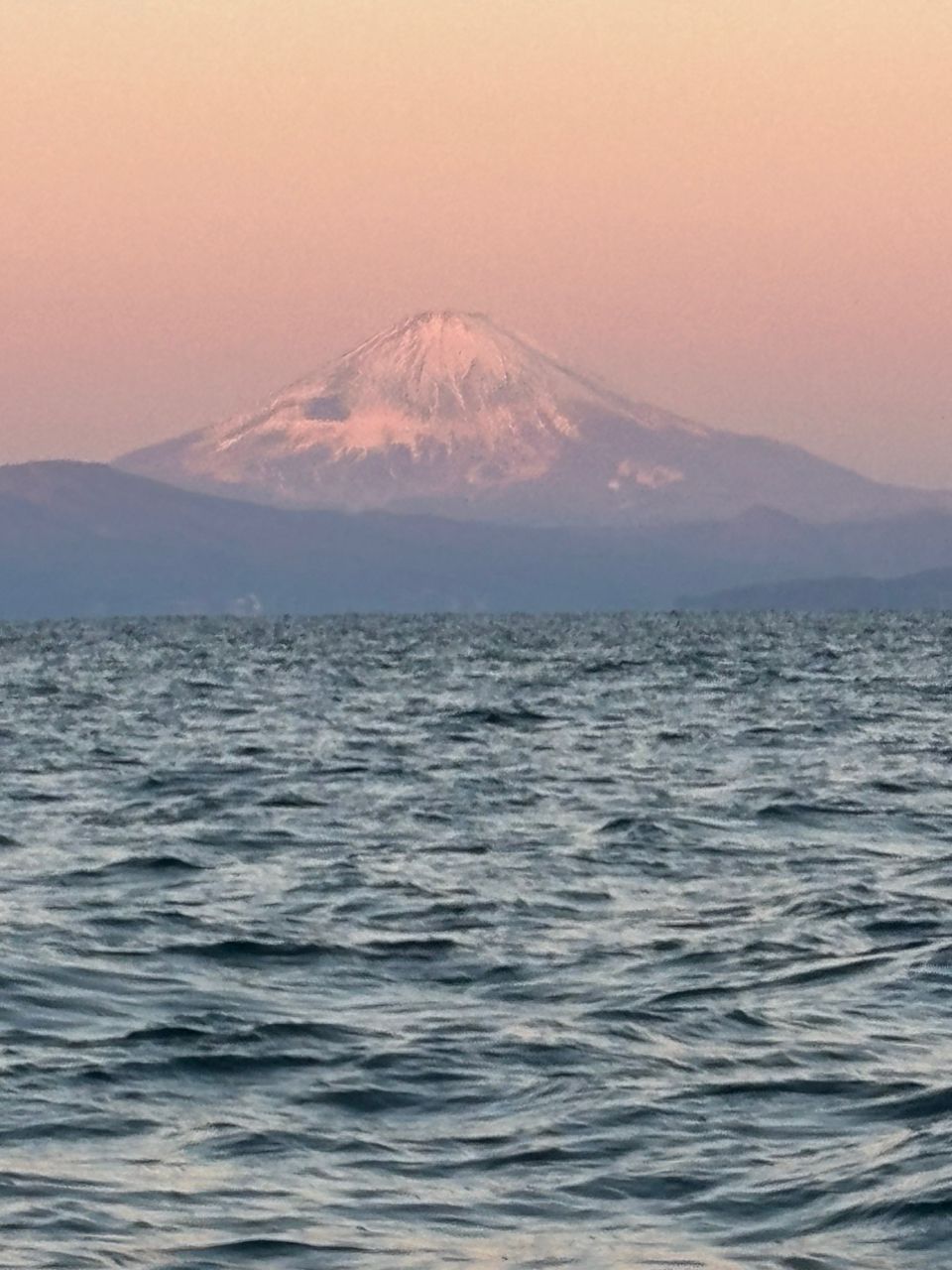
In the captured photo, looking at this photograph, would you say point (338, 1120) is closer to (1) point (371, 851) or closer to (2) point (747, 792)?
(1) point (371, 851)

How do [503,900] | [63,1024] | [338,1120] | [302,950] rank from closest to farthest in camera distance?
1. [338,1120]
2. [63,1024]
3. [302,950]
4. [503,900]

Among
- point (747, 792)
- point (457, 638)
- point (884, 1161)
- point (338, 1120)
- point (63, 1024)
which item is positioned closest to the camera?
point (884, 1161)

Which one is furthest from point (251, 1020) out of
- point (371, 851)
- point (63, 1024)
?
point (371, 851)

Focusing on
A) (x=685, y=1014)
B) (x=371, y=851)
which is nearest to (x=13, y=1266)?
(x=685, y=1014)

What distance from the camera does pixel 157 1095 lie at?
1393 cm

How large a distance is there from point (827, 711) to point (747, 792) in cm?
2085

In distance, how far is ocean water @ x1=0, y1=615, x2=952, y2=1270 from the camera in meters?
11.4

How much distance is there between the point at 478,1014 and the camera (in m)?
16.5

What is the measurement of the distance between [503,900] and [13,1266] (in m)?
12.0

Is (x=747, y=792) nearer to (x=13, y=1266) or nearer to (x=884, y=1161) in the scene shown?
(x=884, y=1161)

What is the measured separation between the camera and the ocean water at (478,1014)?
1140cm

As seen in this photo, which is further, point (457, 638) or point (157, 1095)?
point (457, 638)

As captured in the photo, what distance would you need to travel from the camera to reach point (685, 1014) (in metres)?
16.4

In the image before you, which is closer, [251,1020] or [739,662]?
[251,1020]
